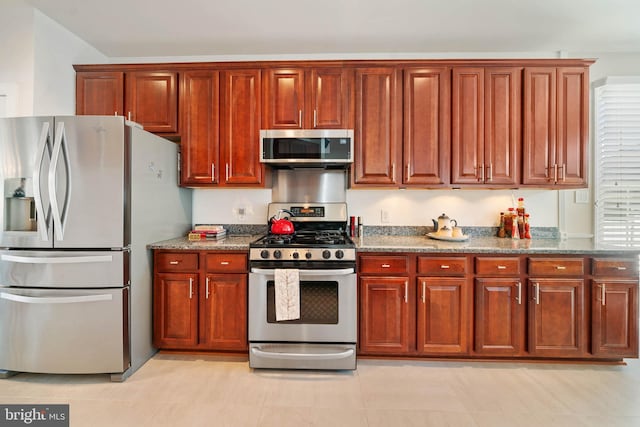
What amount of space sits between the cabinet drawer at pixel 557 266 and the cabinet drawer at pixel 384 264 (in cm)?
101

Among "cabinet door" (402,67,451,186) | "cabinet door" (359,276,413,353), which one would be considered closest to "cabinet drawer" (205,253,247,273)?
"cabinet door" (359,276,413,353)

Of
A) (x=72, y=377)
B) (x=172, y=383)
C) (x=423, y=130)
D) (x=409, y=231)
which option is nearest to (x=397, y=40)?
(x=423, y=130)

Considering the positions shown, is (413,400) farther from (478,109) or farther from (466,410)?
(478,109)

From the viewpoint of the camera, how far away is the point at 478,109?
2.78 meters

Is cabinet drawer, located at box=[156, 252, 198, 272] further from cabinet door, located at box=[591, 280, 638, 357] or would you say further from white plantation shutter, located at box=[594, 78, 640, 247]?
white plantation shutter, located at box=[594, 78, 640, 247]

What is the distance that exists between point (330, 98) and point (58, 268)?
255cm

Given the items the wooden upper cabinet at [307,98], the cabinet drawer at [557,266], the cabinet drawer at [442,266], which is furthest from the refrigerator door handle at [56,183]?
the cabinet drawer at [557,266]

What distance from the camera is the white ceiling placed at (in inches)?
94.7

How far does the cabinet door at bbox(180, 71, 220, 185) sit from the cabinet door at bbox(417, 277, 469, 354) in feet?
7.12

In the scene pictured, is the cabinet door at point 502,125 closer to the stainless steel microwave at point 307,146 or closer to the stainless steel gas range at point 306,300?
the stainless steel microwave at point 307,146

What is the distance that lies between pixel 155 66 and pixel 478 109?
3.04 metres

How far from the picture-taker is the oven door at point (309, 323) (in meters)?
2.35

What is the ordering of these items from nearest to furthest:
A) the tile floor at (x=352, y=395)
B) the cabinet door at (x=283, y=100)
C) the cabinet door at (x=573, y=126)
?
1. the tile floor at (x=352, y=395)
2. the cabinet door at (x=573, y=126)
3. the cabinet door at (x=283, y=100)

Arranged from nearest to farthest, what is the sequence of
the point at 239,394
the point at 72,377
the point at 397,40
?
the point at 239,394 < the point at 72,377 < the point at 397,40
